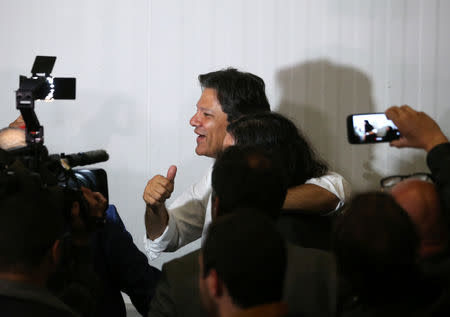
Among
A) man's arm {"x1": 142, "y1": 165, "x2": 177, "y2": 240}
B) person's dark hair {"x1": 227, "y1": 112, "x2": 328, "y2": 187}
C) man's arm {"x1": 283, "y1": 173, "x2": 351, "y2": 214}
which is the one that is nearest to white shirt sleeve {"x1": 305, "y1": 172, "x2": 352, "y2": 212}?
man's arm {"x1": 283, "y1": 173, "x2": 351, "y2": 214}

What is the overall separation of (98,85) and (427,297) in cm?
219

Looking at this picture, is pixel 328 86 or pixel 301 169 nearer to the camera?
pixel 301 169

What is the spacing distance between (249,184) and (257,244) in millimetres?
327

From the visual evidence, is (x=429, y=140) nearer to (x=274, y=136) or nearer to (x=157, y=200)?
(x=274, y=136)

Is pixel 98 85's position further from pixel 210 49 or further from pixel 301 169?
pixel 301 169

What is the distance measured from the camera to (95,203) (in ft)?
4.75

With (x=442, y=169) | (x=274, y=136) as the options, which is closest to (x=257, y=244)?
(x=442, y=169)

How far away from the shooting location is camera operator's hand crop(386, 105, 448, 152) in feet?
4.63

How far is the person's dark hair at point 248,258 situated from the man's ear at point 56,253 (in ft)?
1.35

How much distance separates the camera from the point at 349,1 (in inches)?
109

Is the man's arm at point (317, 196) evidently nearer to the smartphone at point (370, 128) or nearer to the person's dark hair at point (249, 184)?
the smartphone at point (370, 128)

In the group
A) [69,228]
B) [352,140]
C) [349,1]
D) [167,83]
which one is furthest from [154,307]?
[349,1]

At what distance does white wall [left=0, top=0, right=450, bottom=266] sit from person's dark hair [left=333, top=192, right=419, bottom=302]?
1.79m

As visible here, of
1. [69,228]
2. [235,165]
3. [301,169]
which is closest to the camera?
[235,165]
